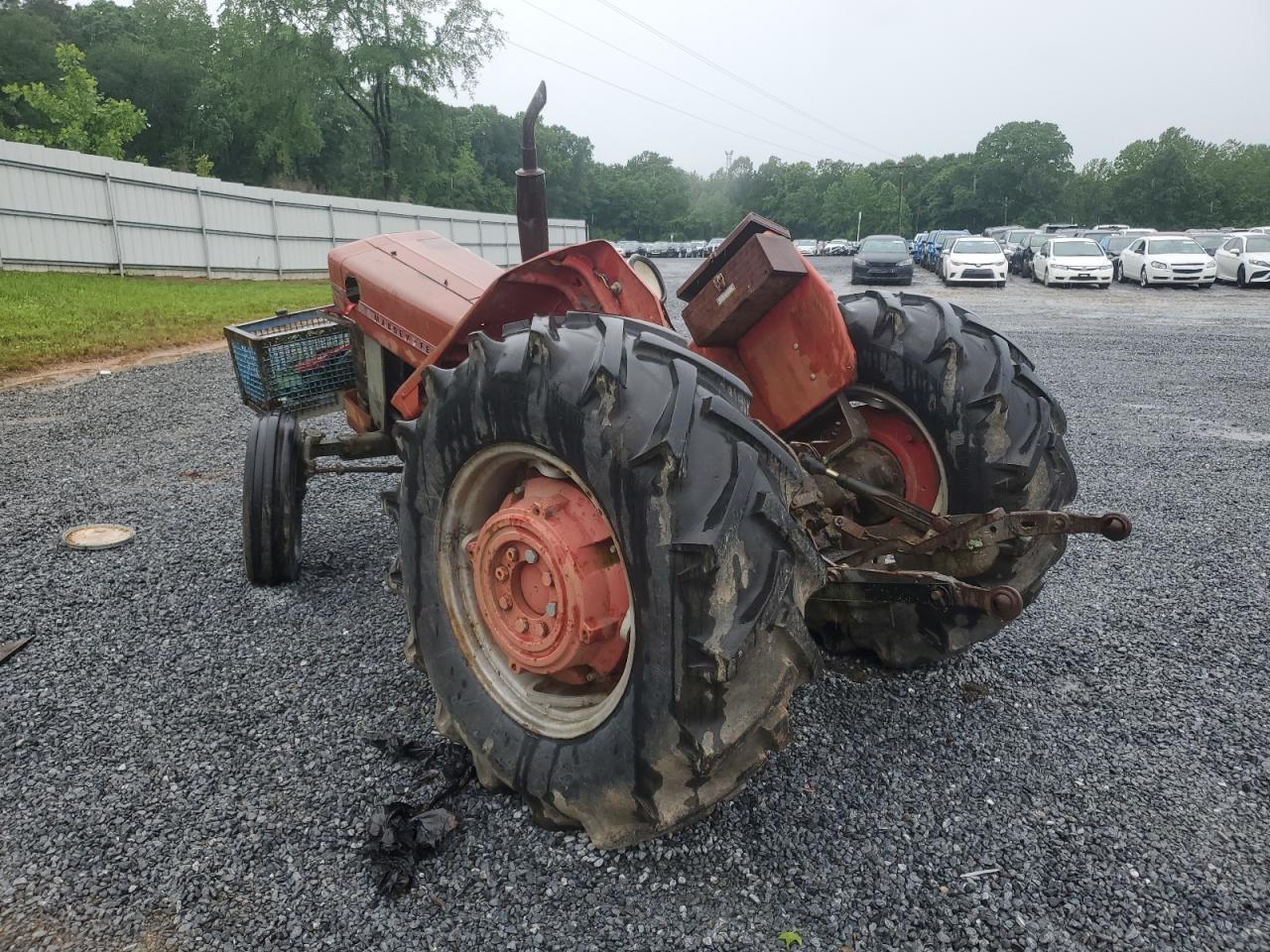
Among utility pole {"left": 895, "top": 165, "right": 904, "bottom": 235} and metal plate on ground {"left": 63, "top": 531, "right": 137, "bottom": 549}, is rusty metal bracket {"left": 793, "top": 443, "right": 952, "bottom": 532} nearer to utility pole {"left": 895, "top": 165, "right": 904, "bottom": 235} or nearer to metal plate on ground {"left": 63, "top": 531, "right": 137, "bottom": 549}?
metal plate on ground {"left": 63, "top": 531, "right": 137, "bottom": 549}

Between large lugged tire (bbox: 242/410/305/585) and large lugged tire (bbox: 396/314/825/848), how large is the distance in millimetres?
2051

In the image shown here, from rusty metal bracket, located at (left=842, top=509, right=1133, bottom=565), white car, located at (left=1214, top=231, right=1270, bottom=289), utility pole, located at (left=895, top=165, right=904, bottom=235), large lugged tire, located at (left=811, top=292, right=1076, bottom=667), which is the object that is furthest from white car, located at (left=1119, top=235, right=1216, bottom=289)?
utility pole, located at (left=895, top=165, right=904, bottom=235)

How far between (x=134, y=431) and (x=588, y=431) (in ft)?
21.8

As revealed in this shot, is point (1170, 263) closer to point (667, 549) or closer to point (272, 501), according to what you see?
point (272, 501)

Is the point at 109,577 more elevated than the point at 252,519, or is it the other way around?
the point at 252,519

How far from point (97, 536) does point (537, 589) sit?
3549mm

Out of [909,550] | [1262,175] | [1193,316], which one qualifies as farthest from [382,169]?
[1262,175]

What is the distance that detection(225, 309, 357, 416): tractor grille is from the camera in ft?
14.1

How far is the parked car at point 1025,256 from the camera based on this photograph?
29484 mm

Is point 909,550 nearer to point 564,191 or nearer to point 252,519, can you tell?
point 252,519

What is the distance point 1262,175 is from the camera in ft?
218

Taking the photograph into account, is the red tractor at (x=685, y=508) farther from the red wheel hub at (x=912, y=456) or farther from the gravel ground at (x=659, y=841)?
the gravel ground at (x=659, y=841)

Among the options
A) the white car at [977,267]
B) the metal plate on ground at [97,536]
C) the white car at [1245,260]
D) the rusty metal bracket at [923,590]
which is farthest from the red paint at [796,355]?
the white car at [1245,260]

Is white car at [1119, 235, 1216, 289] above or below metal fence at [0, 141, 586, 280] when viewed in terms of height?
below
